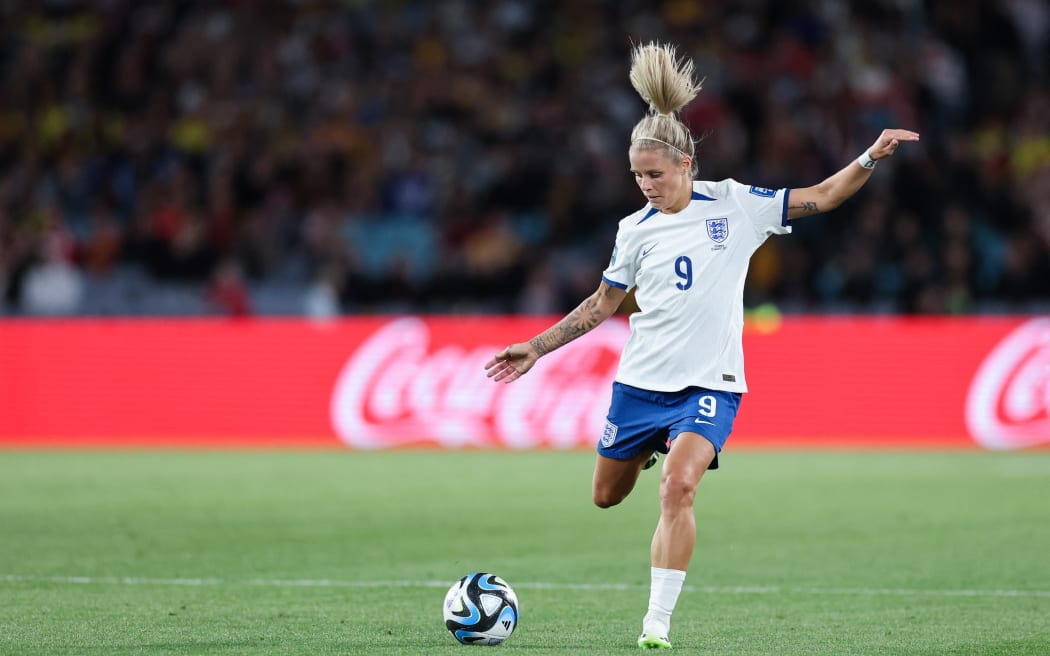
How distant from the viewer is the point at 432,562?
1000 cm

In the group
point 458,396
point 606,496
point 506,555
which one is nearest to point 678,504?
point 606,496

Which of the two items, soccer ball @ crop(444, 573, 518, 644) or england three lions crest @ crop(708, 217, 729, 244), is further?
england three lions crest @ crop(708, 217, 729, 244)

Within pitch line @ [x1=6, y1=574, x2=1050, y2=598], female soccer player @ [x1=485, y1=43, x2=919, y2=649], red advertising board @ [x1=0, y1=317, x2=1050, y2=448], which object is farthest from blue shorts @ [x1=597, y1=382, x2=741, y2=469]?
red advertising board @ [x1=0, y1=317, x2=1050, y2=448]

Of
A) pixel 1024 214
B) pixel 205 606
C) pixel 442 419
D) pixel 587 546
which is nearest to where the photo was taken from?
pixel 205 606

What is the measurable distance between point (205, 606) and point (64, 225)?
14815 mm

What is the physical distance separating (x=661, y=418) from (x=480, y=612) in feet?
3.97

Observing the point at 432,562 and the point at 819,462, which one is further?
the point at 819,462

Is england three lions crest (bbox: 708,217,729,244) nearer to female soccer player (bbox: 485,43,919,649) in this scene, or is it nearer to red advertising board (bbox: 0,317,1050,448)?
female soccer player (bbox: 485,43,919,649)

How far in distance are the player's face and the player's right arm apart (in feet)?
1.63

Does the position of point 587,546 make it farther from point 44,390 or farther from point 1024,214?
point 1024,214

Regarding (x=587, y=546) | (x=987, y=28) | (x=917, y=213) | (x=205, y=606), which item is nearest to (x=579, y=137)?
(x=917, y=213)

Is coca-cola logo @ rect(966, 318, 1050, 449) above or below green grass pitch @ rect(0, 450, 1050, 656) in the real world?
above

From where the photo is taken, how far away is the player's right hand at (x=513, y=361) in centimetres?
745

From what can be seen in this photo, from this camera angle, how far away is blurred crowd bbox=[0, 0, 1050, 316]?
20.7 metres
